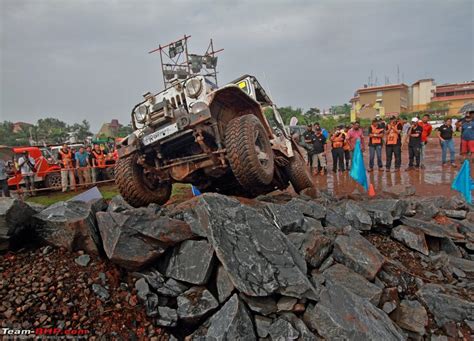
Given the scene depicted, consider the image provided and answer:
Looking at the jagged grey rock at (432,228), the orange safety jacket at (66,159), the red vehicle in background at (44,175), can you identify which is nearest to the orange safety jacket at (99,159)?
the orange safety jacket at (66,159)

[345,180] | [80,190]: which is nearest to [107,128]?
[80,190]

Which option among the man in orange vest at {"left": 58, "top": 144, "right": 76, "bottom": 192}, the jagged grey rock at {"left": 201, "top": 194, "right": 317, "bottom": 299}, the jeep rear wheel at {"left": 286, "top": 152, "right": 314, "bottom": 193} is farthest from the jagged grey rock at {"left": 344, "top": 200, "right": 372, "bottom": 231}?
the man in orange vest at {"left": 58, "top": 144, "right": 76, "bottom": 192}

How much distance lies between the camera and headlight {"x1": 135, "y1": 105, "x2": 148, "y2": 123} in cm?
418

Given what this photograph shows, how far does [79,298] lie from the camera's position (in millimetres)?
2090

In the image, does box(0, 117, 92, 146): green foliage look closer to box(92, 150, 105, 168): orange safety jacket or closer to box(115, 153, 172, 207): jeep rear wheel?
box(92, 150, 105, 168): orange safety jacket

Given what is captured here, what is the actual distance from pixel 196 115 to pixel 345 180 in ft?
19.2

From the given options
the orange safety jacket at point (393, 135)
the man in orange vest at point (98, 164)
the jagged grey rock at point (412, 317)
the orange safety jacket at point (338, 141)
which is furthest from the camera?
the man in orange vest at point (98, 164)

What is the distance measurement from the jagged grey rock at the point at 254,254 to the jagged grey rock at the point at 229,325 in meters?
0.13

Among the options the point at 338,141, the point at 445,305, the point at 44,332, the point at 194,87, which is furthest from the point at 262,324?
the point at 338,141

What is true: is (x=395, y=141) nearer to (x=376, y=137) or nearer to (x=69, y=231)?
(x=376, y=137)

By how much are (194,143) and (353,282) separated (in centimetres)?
260

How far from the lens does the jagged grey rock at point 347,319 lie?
6.41 feet

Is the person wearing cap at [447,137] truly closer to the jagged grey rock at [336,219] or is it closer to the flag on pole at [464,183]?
the flag on pole at [464,183]

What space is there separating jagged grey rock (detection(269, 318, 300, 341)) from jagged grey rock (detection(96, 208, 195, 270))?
100 centimetres
